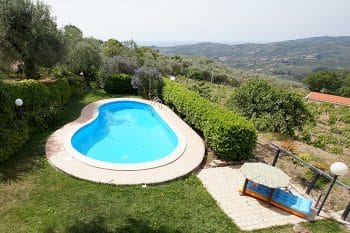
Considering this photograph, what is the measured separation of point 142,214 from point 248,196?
3.55 meters

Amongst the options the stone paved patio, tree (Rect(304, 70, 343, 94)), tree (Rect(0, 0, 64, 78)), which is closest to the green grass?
the stone paved patio

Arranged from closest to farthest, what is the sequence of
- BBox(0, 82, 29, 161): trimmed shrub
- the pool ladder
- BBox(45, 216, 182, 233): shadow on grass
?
BBox(45, 216, 182, 233): shadow on grass
BBox(0, 82, 29, 161): trimmed shrub
the pool ladder

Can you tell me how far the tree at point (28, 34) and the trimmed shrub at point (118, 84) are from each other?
5.10 m

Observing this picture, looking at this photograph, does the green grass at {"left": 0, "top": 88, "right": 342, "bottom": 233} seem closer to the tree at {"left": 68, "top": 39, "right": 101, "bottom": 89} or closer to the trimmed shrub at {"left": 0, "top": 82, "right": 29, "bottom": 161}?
the trimmed shrub at {"left": 0, "top": 82, "right": 29, "bottom": 161}

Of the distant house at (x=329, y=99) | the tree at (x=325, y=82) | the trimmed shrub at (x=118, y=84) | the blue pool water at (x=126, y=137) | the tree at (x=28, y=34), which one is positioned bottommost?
the tree at (x=325, y=82)

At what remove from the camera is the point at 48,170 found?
368 inches

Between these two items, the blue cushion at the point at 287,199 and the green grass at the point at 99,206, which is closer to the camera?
the green grass at the point at 99,206

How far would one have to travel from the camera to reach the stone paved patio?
24.8ft

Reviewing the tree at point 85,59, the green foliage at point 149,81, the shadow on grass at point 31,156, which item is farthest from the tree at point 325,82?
the shadow on grass at point 31,156

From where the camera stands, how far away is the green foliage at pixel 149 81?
2070 cm

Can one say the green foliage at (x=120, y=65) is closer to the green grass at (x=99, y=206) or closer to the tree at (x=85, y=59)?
the tree at (x=85, y=59)

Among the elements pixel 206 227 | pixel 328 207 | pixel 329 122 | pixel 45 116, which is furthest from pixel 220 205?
pixel 329 122

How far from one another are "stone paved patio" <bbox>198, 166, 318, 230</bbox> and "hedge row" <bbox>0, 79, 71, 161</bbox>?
295 inches

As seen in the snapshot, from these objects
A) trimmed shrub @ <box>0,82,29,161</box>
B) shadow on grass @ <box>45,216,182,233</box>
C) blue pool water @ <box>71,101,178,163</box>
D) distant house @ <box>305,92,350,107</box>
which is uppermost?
trimmed shrub @ <box>0,82,29,161</box>
